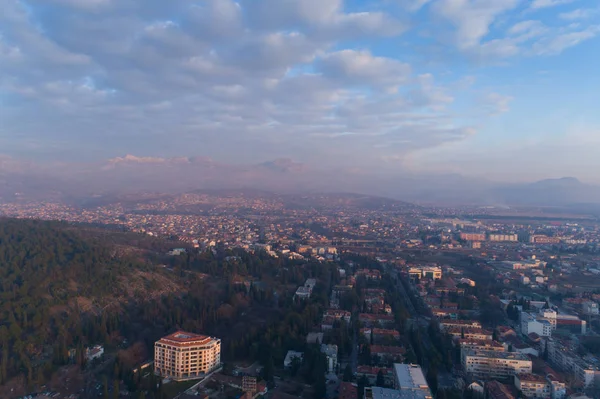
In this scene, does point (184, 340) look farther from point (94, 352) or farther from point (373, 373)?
point (373, 373)

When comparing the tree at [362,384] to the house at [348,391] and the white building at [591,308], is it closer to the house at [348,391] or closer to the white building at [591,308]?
the house at [348,391]

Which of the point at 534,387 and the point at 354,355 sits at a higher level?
the point at 534,387

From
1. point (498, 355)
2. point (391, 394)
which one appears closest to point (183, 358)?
point (391, 394)

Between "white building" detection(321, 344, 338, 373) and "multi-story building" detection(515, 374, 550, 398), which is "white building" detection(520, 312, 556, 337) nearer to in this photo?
"multi-story building" detection(515, 374, 550, 398)

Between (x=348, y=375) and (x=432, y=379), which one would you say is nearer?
(x=432, y=379)

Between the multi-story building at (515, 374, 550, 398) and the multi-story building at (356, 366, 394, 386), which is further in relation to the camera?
the multi-story building at (356, 366, 394, 386)

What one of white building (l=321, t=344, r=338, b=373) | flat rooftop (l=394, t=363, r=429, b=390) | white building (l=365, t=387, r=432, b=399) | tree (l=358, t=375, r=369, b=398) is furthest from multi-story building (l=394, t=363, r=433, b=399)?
white building (l=321, t=344, r=338, b=373)

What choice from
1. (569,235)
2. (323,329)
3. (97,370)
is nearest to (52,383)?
(97,370)

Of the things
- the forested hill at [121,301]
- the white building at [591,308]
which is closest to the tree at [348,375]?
the forested hill at [121,301]
